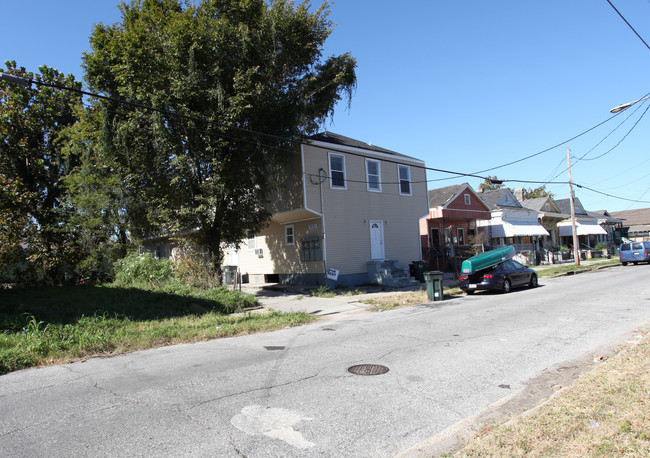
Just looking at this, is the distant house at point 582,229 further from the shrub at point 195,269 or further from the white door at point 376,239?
the shrub at point 195,269

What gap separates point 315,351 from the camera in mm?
7797

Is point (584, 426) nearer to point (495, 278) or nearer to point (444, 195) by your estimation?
point (495, 278)

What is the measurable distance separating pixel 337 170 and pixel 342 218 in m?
2.40

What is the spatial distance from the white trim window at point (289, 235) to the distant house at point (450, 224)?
925 cm

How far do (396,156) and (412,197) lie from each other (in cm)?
253

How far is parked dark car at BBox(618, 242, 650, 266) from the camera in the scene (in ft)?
98.9

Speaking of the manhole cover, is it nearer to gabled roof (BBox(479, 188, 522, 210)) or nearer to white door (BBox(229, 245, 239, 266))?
white door (BBox(229, 245, 239, 266))

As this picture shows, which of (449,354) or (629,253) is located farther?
(629,253)

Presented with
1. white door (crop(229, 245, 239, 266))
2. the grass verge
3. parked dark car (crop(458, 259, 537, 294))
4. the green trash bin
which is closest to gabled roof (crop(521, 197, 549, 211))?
parked dark car (crop(458, 259, 537, 294))

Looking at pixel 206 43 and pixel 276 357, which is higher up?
pixel 206 43

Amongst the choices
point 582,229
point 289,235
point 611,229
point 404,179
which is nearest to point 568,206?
point 582,229

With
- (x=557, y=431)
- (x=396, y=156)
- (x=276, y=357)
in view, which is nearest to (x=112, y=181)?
(x=396, y=156)

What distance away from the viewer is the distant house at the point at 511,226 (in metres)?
32.5

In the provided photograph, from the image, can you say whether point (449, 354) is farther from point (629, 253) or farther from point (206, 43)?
point (629, 253)
